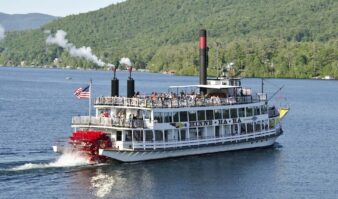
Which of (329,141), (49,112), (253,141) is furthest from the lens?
(49,112)

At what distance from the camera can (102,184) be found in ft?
178

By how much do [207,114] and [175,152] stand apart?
4.86 m

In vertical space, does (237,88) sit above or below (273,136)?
above

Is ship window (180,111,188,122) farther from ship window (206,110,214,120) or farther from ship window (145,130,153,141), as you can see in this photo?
ship window (145,130,153,141)

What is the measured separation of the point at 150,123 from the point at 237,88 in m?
12.0

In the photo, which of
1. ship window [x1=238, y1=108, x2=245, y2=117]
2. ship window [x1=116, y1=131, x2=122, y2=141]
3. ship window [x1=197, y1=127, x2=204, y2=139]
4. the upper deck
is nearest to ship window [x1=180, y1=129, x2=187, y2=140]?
ship window [x1=197, y1=127, x2=204, y2=139]

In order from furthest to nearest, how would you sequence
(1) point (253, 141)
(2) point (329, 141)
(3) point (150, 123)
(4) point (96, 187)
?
1. (2) point (329, 141)
2. (1) point (253, 141)
3. (3) point (150, 123)
4. (4) point (96, 187)

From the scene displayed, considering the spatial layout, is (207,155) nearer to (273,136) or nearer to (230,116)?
(230,116)

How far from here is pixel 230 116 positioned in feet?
223

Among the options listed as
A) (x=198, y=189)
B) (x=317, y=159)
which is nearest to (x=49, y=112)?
(x=317, y=159)

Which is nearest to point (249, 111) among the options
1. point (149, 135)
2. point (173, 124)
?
point (173, 124)

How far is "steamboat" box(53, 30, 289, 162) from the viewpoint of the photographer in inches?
2363

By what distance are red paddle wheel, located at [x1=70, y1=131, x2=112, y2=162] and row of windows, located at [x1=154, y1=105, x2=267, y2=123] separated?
4.89 m

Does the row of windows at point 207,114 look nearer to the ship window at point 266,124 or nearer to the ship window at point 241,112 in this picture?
the ship window at point 241,112
